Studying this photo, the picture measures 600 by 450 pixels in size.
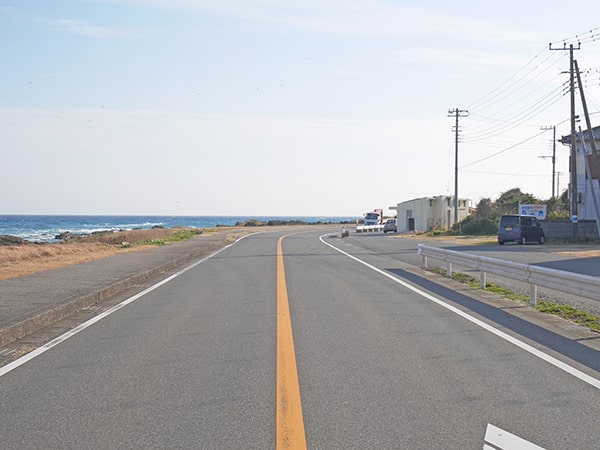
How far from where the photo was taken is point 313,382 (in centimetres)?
684

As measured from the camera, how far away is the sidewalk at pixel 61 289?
10.3 m

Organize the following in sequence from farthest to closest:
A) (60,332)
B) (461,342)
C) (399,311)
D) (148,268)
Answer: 1. (148,268)
2. (399,311)
3. (60,332)
4. (461,342)

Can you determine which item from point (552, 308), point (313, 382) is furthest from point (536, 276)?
point (313, 382)

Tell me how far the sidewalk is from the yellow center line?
3689 mm

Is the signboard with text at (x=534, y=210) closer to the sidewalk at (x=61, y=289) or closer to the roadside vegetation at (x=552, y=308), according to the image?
the sidewalk at (x=61, y=289)

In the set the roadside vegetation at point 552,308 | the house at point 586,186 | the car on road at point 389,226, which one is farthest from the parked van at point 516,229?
the car on road at point 389,226

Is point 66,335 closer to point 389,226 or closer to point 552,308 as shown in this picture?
point 552,308

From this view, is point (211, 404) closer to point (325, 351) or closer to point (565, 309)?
point (325, 351)

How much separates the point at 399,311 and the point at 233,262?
13.8 m

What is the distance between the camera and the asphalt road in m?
5.29

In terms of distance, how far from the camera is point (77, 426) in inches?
217

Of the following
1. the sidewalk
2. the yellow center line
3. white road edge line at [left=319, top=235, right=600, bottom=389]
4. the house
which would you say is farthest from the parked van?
the yellow center line

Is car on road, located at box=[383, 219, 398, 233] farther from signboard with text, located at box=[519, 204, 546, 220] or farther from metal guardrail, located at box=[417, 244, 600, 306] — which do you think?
metal guardrail, located at box=[417, 244, 600, 306]

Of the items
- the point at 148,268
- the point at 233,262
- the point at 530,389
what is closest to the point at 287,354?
the point at 530,389
